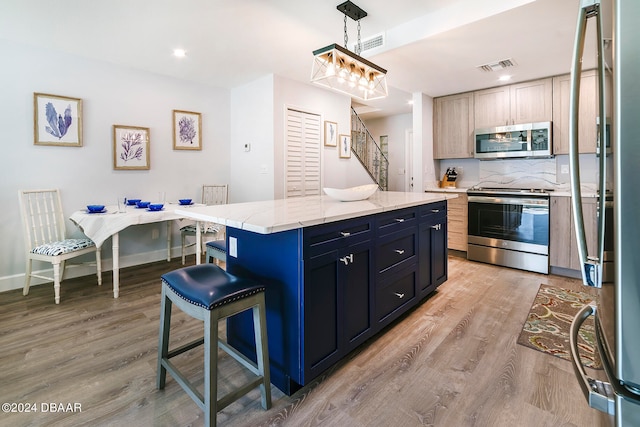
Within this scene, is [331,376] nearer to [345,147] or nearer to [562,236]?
[562,236]

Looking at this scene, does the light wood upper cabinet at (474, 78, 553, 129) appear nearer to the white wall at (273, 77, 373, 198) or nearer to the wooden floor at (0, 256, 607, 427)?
the white wall at (273, 77, 373, 198)

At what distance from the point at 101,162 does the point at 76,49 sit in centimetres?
125

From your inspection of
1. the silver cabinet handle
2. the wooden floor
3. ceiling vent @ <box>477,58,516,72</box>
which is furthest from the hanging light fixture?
the wooden floor

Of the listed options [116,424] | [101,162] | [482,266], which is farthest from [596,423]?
[101,162]

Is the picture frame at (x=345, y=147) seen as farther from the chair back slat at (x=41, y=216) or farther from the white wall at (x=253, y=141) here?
the chair back slat at (x=41, y=216)

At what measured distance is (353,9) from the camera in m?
2.74

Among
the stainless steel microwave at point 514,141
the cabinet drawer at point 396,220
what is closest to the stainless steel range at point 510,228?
the stainless steel microwave at point 514,141

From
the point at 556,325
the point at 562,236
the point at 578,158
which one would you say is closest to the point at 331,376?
the point at 578,158

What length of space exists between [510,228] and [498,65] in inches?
76.6

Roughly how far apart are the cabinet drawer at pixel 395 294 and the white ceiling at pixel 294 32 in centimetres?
221

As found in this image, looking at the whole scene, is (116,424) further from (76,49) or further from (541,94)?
(541,94)

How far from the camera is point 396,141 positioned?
25.8 feet

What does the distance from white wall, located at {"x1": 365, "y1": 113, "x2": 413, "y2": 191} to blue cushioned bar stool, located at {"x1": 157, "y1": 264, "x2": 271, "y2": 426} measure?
668 centimetres

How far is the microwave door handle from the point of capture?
2.55 feet
